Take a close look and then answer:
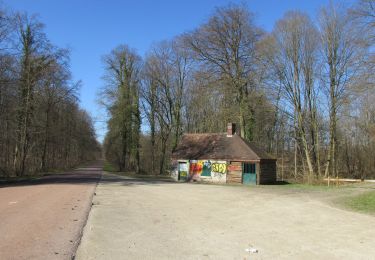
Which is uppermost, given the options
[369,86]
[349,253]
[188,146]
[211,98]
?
[211,98]

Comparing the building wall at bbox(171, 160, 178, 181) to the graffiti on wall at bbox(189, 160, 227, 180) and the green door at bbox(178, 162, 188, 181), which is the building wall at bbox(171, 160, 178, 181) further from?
the graffiti on wall at bbox(189, 160, 227, 180)

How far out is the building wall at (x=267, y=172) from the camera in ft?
124

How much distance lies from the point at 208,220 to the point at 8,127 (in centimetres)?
3189

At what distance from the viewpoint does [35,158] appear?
53750 millimetres

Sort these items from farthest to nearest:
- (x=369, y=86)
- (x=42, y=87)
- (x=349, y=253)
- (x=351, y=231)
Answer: (x=42, y=87), (x=369, y=86), (x=351, y=231), (x=349, y=253)

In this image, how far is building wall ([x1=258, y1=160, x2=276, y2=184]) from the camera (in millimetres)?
37938

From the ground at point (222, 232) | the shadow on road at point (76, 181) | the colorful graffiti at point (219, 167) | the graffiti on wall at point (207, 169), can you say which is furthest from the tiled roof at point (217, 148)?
the ground at point (222, 232)

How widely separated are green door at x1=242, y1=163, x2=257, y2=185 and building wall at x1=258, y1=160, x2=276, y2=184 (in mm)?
659

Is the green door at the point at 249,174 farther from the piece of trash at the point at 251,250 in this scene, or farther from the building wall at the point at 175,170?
the piece of trash at the point at 251,250

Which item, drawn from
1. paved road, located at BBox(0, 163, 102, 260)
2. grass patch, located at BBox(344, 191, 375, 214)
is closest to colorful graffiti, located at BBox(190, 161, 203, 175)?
grass patch, located at BBox(344, 191, 375, 214)

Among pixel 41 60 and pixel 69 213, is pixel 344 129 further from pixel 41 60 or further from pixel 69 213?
pixel 69 213

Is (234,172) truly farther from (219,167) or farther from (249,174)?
(219,167)

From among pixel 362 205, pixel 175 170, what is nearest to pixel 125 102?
pixel 175 170

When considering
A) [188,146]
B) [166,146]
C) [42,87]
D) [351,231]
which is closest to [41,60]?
[42,87]
